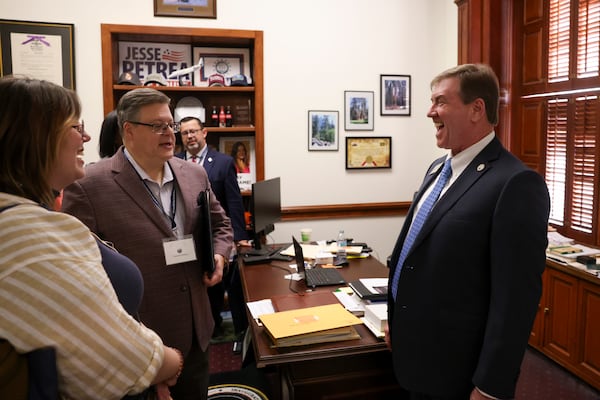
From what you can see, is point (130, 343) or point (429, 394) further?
point (429, 394)

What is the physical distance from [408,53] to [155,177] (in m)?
3.39

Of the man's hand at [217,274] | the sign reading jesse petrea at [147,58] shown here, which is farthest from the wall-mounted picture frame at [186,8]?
the man's hand at [217,274]

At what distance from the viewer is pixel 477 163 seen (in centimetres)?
150

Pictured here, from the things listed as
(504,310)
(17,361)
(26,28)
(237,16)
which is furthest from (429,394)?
(26,28)

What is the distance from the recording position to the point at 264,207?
3.37m

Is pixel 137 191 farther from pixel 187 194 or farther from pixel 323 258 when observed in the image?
pixel 323 258

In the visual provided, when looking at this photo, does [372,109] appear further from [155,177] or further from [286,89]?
[155,177]

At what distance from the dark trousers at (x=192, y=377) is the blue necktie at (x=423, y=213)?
2.72 ft

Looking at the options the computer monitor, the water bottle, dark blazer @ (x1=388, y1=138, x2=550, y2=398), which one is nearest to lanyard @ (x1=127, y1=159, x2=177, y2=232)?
dark blazer @ (x1=388, y1=138, x2=550, y2=398)

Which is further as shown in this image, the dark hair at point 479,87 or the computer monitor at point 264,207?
the computer monitor at point 264,207

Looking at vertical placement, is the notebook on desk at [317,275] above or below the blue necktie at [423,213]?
below

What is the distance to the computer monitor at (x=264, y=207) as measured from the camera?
3.21 metres

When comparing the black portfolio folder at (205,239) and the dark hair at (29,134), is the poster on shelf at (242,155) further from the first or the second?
the dark hair at (29,134)

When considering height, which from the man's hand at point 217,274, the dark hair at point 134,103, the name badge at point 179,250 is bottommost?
the man's hand at point 217,274
